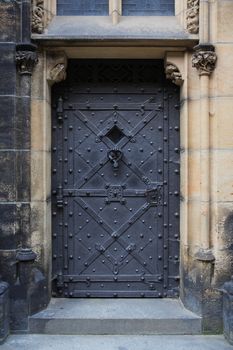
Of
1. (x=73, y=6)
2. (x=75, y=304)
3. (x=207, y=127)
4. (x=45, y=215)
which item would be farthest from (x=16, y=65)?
(x=75, y=304)

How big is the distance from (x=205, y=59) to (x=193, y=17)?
1.36ft

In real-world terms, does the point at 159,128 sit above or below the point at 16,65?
below

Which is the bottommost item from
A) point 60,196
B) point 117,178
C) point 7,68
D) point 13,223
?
point 13,223

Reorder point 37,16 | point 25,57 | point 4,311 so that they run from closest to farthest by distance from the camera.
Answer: point 4,311 → point 25,57 → point 37,16

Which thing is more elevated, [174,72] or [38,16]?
[38,16]

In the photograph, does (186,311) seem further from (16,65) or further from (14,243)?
(16,65)

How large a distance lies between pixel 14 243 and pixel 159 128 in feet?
5.40

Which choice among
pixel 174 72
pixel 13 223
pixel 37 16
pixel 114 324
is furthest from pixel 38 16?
pixel 114 324

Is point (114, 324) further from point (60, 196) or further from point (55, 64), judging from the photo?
point (55, 64)

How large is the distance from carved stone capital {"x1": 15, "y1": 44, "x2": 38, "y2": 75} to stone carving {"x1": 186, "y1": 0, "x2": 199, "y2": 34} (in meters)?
1.31

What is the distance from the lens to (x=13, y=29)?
138 inches

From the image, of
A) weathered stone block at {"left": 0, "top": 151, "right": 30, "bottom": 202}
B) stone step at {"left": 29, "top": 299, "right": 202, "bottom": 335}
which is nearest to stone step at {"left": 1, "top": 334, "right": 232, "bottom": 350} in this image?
stone step at {"left": 29, "top": 299, "right": 202, "bottom": 335}

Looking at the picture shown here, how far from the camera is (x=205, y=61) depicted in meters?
3.50

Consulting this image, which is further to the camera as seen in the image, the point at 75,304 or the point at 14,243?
the point at 75,304
